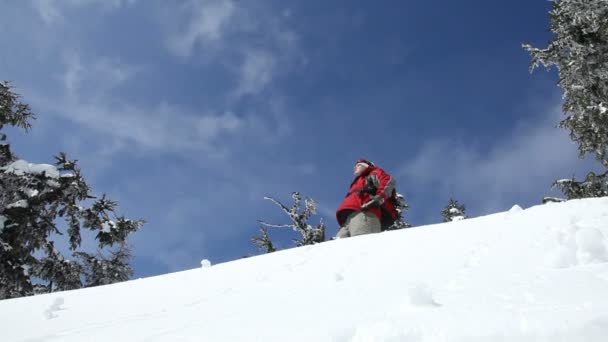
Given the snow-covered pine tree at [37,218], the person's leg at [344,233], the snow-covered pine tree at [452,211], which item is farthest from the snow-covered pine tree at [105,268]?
the snow-covered pine tree at [452,211]

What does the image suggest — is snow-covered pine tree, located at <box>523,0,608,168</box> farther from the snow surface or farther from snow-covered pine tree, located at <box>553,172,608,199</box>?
the snow surface

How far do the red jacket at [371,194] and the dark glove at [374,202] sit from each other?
5cm

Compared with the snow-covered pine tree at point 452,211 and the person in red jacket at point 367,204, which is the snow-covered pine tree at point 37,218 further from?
the snow-covered pine tree at point 452,211

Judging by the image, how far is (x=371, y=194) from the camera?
21.0 ft

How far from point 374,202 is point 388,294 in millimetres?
3909

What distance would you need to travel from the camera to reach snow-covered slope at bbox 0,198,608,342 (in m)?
1.76

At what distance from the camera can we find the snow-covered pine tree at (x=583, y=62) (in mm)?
10469

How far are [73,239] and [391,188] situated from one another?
916cm

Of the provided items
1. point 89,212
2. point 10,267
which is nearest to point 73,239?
point 89,212

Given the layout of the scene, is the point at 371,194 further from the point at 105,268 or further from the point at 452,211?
the point at 452,211

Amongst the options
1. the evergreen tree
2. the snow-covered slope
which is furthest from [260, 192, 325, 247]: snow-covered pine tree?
the snow-covered slope

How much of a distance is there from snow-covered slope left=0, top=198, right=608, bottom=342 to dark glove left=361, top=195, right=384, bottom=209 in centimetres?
184

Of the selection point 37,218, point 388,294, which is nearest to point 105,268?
point 37,218

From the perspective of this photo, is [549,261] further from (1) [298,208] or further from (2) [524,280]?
(1) [298,208]
